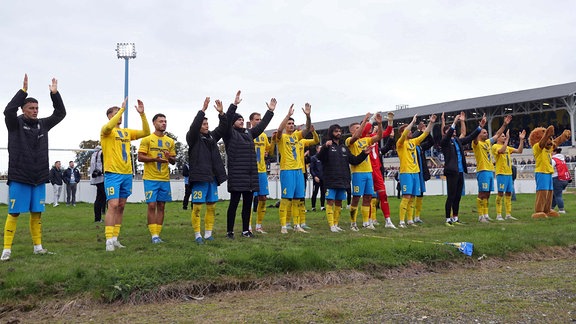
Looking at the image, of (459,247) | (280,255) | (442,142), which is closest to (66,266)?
(280,255)

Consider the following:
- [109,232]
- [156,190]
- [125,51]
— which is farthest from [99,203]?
[125,51]

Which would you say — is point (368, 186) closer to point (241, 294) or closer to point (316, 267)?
point (316, 267)

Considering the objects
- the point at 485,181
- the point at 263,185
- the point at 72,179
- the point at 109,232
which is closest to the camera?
the point at 109,232

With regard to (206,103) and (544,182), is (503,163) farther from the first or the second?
(206,103)

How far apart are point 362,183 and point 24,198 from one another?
254 inches

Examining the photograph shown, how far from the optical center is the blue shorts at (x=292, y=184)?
10422mm

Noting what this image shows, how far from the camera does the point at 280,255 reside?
719cm

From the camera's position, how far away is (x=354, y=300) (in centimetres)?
573

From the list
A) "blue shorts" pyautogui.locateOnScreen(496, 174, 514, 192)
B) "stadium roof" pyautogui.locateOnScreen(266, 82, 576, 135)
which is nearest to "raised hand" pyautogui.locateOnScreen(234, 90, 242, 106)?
"blue shorts" pyautogui.locateOnScreen(496, 174, 514, 192)

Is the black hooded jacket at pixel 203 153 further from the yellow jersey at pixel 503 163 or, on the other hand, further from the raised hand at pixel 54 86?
the yellow jersey at pixel 503 163

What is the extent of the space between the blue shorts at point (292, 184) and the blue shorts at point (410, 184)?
2739mm

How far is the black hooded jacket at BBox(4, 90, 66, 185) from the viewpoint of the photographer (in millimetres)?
7453

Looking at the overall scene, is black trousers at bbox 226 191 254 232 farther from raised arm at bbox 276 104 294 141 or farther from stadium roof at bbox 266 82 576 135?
stadium roof at bbox 266 82 576 135

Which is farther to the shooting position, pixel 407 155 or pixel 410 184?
pixel 407 155
